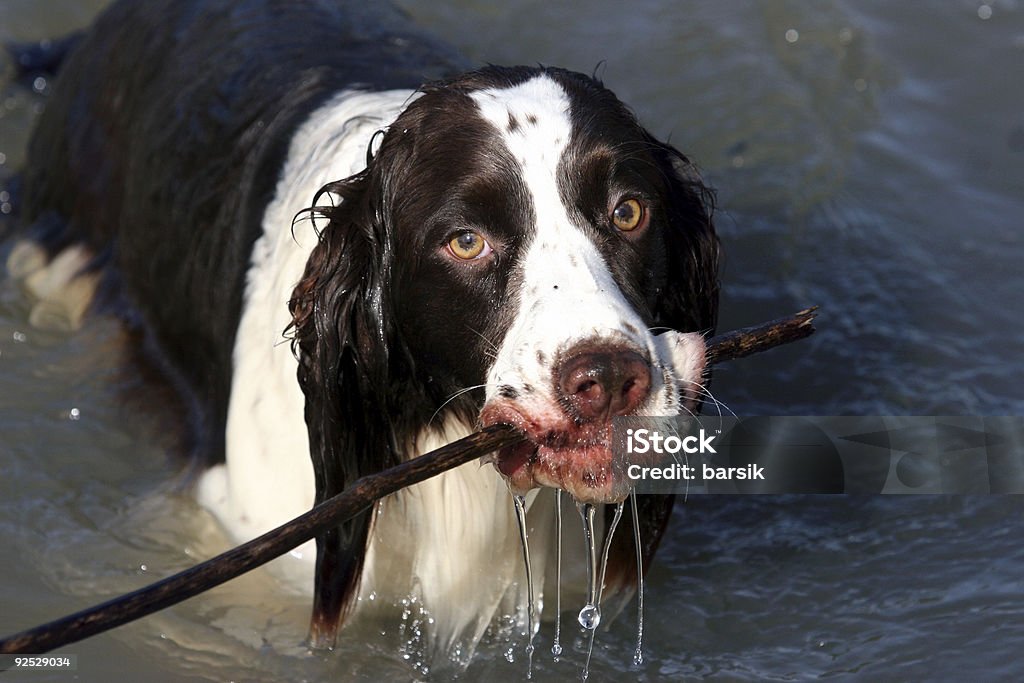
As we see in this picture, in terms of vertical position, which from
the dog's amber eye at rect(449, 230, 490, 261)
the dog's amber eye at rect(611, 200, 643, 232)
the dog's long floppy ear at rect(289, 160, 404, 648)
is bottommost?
the dog's long floppy ear at rect(289, 160, 404, 648)

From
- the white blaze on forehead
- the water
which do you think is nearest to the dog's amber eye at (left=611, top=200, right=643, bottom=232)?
the white blaze on forehead

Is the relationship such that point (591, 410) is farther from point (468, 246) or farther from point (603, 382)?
point (468, 246)

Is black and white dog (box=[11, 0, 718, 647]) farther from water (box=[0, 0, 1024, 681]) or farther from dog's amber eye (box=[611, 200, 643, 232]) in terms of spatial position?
water (box=[0, 0, 1024, 681])

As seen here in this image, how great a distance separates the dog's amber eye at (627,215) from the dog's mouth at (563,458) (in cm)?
52

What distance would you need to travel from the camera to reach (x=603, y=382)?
8.66ft

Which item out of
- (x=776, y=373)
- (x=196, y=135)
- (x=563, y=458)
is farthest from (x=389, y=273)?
(x=776, y=373)

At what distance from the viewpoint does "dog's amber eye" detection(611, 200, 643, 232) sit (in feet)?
10.0

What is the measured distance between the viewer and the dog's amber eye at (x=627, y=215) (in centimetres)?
306

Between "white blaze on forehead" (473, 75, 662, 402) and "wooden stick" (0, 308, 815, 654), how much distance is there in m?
0.17

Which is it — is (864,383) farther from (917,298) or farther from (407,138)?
(407,138)

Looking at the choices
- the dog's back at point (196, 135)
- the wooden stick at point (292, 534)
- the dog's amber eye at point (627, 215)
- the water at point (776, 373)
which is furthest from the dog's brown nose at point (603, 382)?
the dog's back at point (196, 135)

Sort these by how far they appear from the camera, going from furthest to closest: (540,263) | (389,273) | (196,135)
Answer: (196,135) < (389,273) < (540,263)

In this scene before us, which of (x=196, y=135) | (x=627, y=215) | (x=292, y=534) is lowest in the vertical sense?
(x=292, y=534)

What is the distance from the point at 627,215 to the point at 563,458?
2.00ft
